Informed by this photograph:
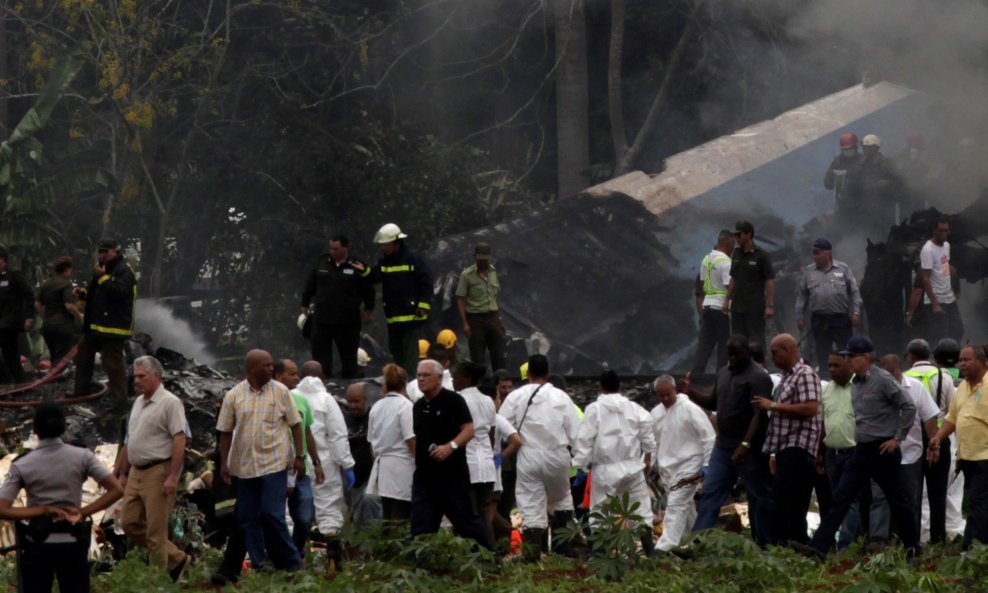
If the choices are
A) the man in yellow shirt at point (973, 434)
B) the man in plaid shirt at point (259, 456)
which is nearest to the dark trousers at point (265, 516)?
the man in plaid shirt at point (259, 456)

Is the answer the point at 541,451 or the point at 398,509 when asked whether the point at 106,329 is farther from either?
the point at 541,451

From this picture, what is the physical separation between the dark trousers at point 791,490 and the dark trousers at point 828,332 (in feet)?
17.2

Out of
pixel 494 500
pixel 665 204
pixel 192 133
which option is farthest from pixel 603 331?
pixel 494 500

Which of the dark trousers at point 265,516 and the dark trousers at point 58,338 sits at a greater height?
the dark trousers at point 58,338

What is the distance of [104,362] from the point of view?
14586 mm

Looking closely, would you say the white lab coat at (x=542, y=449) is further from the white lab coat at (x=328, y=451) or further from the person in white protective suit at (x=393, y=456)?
the white lab coat at (x=328, y=451)

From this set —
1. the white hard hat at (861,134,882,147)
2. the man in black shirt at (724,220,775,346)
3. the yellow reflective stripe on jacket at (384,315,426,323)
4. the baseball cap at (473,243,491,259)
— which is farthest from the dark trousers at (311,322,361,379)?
the white hard hat at (861,134,882,147)

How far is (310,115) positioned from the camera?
2405cm

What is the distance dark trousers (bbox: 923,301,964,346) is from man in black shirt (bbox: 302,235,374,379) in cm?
596

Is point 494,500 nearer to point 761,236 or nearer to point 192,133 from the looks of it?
point 761,236

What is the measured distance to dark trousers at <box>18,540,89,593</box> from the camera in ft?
26.5

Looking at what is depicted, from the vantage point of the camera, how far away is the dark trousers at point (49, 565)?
8070 mm

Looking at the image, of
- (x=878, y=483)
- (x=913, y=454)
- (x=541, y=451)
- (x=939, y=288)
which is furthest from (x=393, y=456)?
(x=939, y=288)

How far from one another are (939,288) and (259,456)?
30.4 ft
